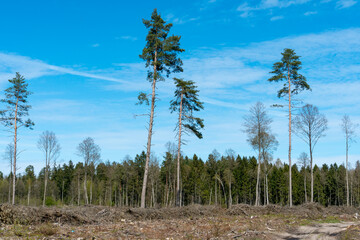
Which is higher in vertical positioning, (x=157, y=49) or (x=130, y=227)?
(x=157, y=49)

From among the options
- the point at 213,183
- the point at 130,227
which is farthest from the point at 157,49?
the point at 213,183

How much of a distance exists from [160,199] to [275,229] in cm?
5790

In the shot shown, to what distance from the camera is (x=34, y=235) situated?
10664mm

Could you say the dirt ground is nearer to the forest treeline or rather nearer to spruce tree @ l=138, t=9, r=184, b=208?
spruce tree @ l=138, t=9, r=184, b=208

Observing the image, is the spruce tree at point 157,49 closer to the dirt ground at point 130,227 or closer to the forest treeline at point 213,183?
the dirt ground at point 130,227

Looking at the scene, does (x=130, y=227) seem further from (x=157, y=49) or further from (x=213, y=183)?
(x=213, y=183)

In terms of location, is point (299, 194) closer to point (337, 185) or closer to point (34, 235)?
point (337, 185)

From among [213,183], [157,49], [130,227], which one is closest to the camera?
[130,227]

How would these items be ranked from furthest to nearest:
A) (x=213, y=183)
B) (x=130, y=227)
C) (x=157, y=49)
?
(x=213, y=183) → (x=157, y=49) → (x=130, y=227)

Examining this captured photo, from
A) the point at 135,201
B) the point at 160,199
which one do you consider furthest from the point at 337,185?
the point at 135,201

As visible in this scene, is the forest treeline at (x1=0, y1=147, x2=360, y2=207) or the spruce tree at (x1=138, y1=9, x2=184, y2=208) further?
the forest treeline at (x1=0, y1=147, x2=360, y2=207)

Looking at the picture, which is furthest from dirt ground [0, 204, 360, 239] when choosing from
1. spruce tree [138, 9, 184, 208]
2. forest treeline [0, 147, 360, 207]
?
forest treeline [0, 147, 360, 207]

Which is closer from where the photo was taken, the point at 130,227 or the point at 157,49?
the point at 130,227

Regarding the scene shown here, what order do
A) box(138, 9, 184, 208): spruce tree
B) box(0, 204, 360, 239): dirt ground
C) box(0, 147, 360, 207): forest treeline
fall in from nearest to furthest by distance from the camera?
box(0, 204, 360, 239): dirt ground, box(138, 9, 184, 208): spruce tree, box(0, 147, 360, 207): forest treeline
